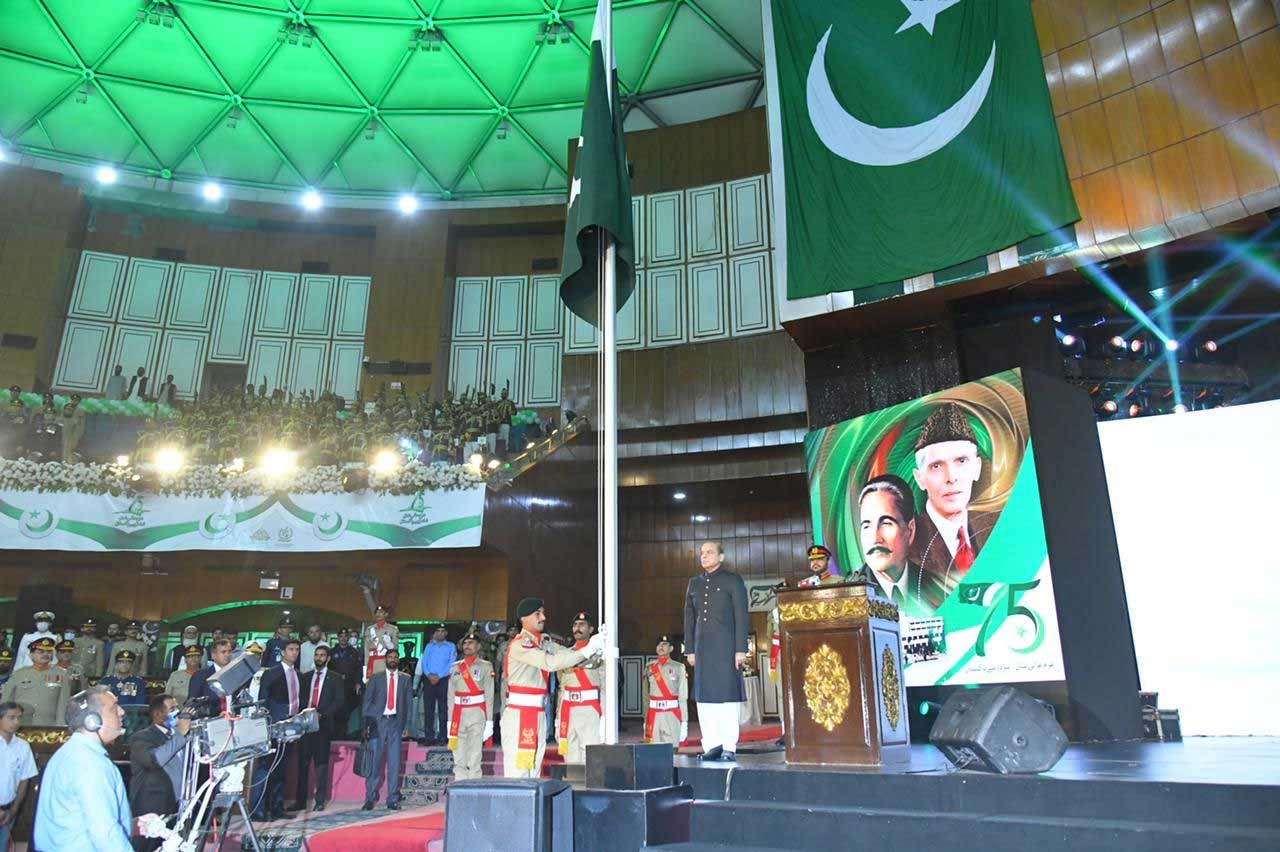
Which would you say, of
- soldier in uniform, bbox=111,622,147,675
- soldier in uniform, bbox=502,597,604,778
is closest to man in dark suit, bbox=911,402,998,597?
soldier in uniform, bbox=502,597,604,778

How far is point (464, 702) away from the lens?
8664 mm

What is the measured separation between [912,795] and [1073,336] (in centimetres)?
751

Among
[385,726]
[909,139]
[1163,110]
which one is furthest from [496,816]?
[1163,110]

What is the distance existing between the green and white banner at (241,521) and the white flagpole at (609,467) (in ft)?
20.4

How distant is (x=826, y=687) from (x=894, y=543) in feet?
14.5

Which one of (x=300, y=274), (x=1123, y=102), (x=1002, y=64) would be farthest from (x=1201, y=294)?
(x=300, y=274)

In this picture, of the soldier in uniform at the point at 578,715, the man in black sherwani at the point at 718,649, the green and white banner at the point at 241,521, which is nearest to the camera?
the man in black sherwani at the point at 718,649

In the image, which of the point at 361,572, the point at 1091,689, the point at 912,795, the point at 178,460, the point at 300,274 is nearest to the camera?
the point at 912,795

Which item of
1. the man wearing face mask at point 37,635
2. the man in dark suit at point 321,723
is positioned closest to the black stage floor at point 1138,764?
the man in dark suit at point 321,723

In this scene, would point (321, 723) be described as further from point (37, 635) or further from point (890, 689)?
point (890, 689)

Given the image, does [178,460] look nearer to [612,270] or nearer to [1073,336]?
[612,270]

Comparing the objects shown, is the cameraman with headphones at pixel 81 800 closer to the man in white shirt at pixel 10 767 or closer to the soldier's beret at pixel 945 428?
the man in white shirt at pixel 10 767

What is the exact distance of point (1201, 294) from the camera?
30.0ft

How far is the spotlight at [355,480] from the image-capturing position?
1111 centimetres
